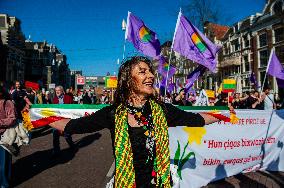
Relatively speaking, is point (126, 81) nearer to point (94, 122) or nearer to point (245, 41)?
point (94, 122)

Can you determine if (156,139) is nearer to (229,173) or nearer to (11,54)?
(229,173)

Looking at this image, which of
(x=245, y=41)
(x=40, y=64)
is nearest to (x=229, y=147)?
(x=245, y=41)

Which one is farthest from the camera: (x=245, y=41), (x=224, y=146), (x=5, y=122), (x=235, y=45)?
(x=235, y=45)

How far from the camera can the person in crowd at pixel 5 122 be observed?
538 cm

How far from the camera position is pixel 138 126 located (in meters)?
2.26

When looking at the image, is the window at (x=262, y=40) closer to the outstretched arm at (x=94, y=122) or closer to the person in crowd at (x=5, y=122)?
the person in crowd at (x=5, y=122)

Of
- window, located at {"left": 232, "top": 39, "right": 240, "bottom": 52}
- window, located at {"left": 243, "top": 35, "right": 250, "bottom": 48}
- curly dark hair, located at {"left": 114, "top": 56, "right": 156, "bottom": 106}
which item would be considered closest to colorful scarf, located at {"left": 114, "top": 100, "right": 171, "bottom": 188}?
curly dark hair, located at {"left": 114, "top": 56, "right": 156, "bottom": 106}

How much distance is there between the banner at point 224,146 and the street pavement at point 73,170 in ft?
0.79

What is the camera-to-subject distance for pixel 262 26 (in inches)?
1807

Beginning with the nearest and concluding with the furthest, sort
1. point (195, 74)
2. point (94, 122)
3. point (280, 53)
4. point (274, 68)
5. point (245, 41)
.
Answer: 1. point (94, 122)
2. point (195, 74)
3. point (274, 68)
4. point (280, 53)
5. point (245, 41)

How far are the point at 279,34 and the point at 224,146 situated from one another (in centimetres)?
4015

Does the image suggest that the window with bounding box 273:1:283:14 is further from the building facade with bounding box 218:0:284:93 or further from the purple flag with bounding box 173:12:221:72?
the purple flag with bounding box 173:12:221:72

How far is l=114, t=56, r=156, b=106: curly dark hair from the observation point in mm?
2371

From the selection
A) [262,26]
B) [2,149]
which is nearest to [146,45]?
[2,149]
